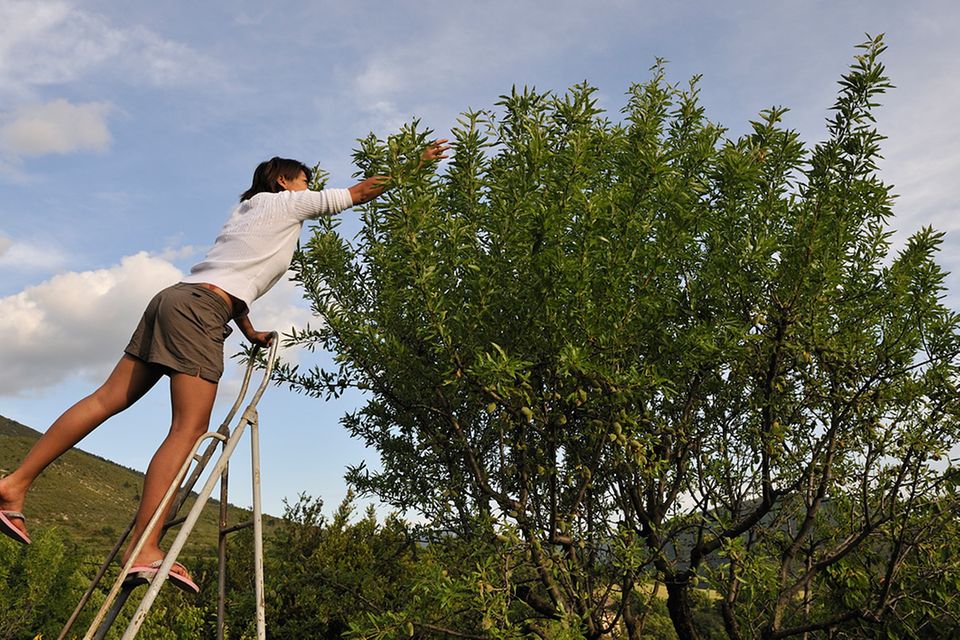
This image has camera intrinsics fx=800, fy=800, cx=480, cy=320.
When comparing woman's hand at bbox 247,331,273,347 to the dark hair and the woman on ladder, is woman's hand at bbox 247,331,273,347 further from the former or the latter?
the dark hair

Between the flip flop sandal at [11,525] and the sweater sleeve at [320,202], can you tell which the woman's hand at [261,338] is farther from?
the flip flop sandal at [11,525]

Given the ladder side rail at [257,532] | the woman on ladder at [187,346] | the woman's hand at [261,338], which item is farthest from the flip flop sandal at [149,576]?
the woman's hand at [261,338]

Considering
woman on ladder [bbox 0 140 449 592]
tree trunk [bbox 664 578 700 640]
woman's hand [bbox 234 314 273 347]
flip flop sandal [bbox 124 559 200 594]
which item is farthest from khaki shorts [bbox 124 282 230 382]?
tree trunk [bbox 664 578 700 640]

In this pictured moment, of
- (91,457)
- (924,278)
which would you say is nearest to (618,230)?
(924,278)

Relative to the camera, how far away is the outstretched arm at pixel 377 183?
4.56 m

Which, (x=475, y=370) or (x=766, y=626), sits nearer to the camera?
(x=475, y=370)

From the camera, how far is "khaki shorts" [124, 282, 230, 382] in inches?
160

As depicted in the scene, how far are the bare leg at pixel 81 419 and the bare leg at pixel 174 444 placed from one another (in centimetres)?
29

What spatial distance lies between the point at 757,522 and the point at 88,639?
541 cm

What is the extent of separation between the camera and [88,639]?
11.5 ft

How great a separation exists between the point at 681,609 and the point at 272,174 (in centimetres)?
532

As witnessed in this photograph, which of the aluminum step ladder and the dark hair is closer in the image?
the aluminum step ladder

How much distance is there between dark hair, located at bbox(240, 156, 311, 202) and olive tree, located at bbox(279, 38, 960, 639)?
592 millimetres

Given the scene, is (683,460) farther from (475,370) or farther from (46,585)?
(46,585)
